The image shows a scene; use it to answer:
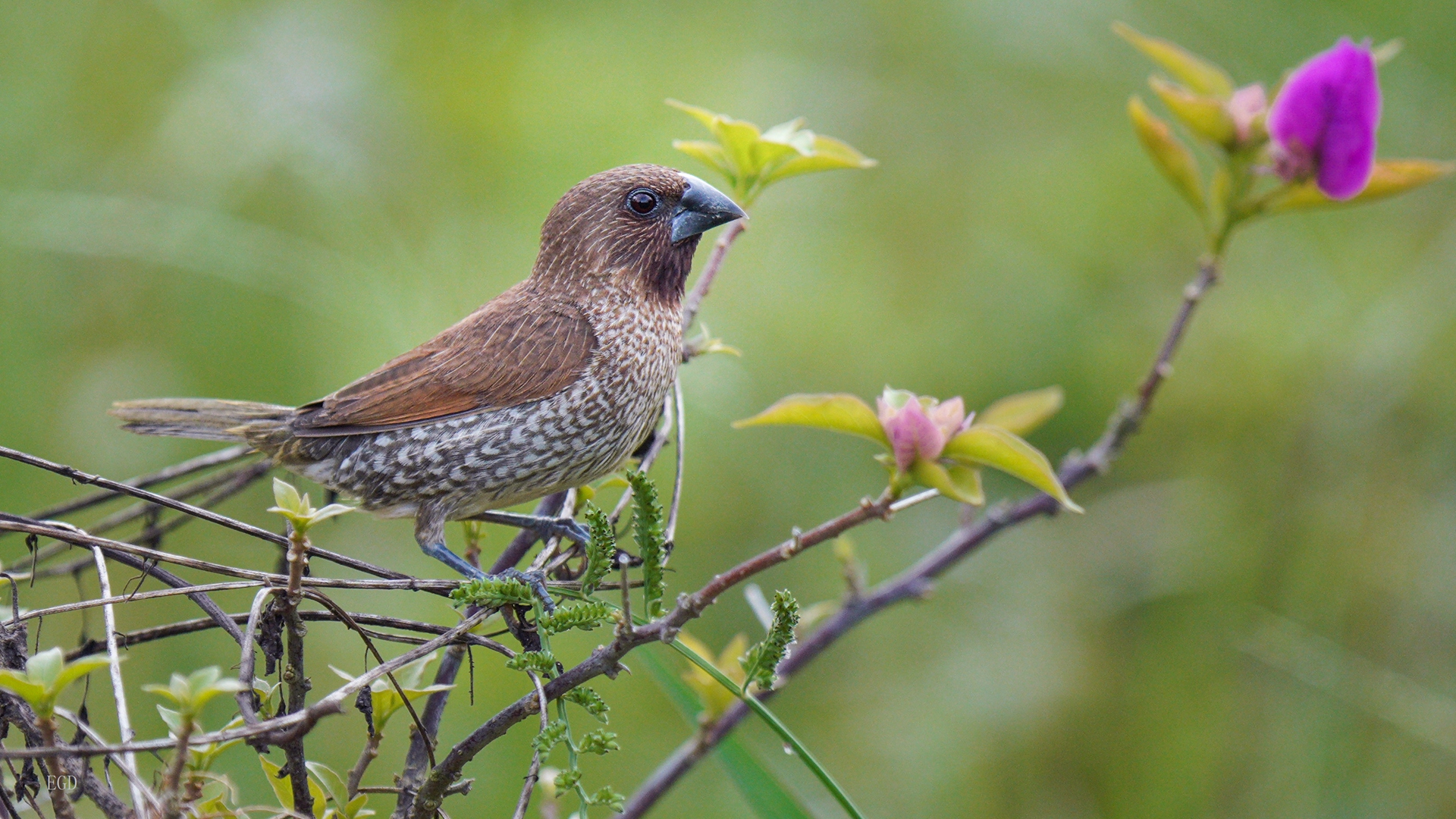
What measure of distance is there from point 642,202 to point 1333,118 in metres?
1.27

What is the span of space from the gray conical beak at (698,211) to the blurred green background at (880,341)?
1078 mm

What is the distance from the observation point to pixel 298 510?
1.38m

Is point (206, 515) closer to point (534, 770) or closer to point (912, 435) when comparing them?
point (534, 770)

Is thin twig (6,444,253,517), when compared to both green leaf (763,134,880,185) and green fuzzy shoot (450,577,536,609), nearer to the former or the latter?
green fuzzy shoot (450,577,536,609)

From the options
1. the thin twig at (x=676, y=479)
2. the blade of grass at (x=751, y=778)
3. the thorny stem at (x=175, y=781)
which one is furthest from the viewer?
the thin twig at (x=676, y=479)

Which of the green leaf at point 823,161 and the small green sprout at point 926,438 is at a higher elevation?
the green leaf at point 823,161

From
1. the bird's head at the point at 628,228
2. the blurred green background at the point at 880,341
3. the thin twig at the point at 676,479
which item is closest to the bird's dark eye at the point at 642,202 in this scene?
the bird's head at the point at 628,228

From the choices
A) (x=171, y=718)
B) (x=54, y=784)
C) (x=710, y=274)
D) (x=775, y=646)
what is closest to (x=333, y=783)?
(x=171, y=718)

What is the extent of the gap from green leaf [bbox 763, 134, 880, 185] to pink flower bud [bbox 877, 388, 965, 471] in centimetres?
54

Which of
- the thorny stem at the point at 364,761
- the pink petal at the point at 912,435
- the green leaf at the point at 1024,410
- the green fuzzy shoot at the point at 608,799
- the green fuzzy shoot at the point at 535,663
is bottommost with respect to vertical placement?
the green fuzzy shoot at the point at 608,799

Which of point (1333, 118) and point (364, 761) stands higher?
point (1333, 118)

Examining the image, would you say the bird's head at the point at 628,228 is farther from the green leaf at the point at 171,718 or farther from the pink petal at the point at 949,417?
the green leaf at the point at 171,718

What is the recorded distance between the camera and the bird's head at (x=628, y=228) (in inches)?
94.3

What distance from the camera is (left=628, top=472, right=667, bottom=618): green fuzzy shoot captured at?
1.28 metres
